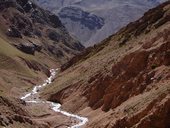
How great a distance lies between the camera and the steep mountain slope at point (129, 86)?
69.3m

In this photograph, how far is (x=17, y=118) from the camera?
81.2 meters

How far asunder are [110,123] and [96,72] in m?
44.9

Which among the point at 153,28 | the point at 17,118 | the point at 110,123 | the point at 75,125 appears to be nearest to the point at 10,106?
the point at 17,118

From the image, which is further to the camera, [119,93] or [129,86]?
[119,93]

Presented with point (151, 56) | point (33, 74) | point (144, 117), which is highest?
point (33, 74)

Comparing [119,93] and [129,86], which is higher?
[129,86]

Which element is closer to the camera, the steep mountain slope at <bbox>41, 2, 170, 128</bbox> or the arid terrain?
the steep mountain slope at <bbox>41, 2, 170, 128</bbox>

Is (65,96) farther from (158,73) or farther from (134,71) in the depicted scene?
(158,73)

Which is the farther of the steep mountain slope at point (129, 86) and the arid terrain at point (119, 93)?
the arid terrain at point (119, 93)

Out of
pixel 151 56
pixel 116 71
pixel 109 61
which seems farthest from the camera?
pixel 109 61

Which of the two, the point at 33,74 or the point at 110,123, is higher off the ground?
the point at 33,74

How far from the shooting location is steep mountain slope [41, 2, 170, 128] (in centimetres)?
6931

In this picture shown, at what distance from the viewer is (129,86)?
92938 millimetres

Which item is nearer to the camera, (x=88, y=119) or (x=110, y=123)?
(x=110, y=123)
